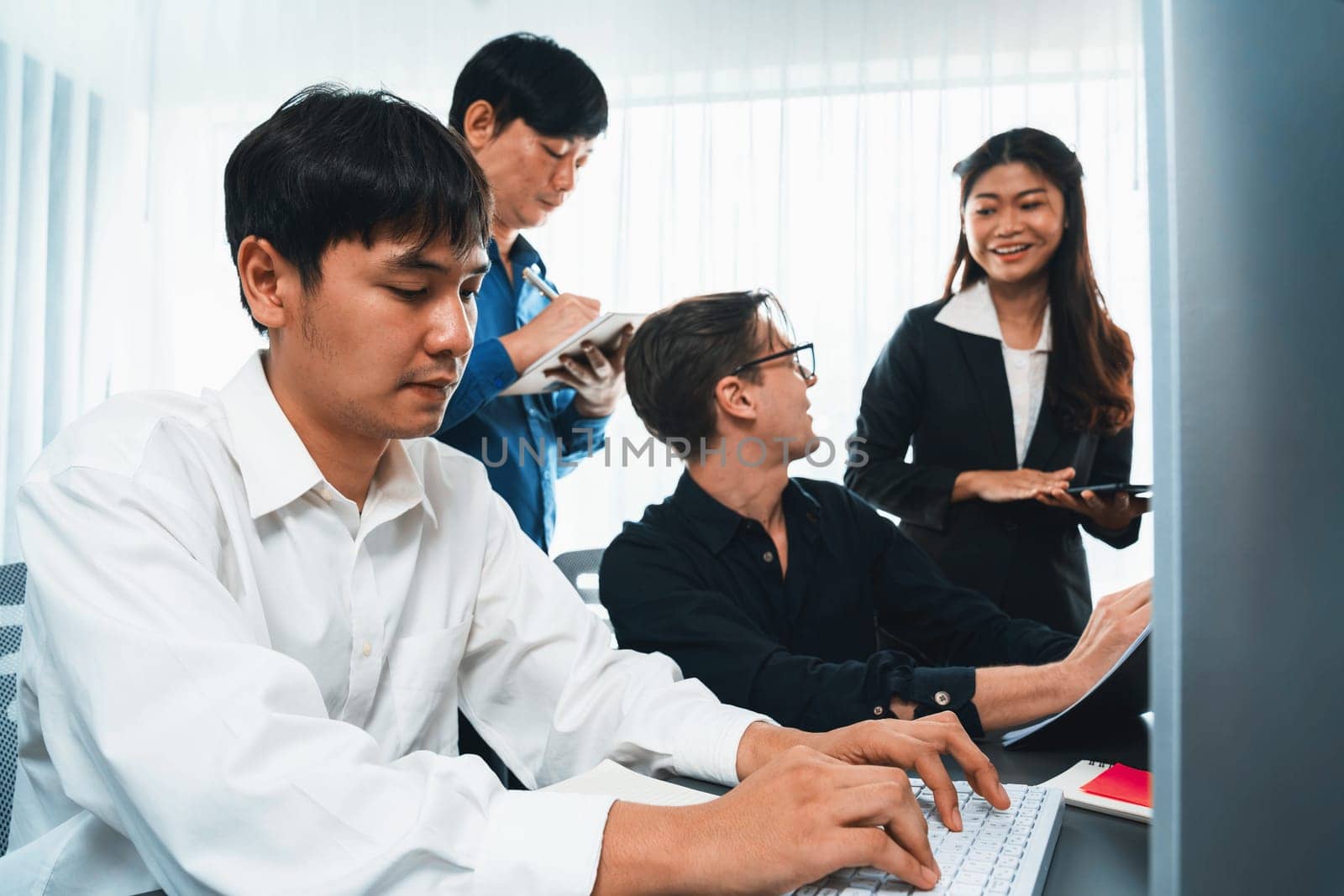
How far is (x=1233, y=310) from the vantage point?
0.38 meters

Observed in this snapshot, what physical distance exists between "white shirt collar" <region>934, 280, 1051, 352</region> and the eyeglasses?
52 cm

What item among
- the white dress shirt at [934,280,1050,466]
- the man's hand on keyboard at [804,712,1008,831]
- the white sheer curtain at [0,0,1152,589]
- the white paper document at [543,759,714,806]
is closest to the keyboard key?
the man's hand on keyboard at [804,712,1008,831]

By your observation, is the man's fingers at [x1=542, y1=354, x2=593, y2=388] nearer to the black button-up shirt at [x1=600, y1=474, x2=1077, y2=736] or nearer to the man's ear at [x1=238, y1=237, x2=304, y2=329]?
the black button-up shirt at [x1=600, y1=474, x2=1077, y2=736]

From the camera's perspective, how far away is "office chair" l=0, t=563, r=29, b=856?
93 cm

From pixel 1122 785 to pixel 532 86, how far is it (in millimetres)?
1503

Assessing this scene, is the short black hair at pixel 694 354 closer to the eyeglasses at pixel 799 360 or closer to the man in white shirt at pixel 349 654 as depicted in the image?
the eyeglasses at pixel 799 360

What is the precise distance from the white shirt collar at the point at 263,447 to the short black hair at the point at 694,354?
2.45ft

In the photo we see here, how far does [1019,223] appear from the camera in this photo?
2.09m

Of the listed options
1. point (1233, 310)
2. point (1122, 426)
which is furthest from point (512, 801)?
point (1122, 426)

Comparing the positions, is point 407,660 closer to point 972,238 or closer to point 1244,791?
point 1244,791

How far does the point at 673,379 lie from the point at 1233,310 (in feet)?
4.21

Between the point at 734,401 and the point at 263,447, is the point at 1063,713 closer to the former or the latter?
the point at 734,401

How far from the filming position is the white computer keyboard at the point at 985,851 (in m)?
0.65

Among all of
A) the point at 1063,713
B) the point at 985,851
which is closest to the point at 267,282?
the point at 985,851
